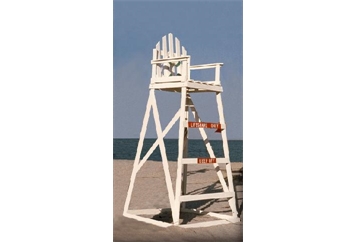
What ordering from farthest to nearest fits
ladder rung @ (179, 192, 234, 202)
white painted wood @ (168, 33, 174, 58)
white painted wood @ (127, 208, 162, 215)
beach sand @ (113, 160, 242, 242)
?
white painted wood @ (127, 208, 162, 215) → white painted wood @ (168, 33, 174, 58) → ladder rung @ (179, 192, 234, 202) → beach sand @ (113, 160, 242, 242)

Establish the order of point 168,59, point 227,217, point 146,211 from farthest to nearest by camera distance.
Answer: point 146,211
point 227,217
point 168,59

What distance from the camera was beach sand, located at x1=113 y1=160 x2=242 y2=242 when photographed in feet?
13.2

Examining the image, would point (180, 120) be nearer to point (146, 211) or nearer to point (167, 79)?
point (167, 79)

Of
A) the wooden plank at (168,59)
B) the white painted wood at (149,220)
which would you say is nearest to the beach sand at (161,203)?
the white painted wood at (149,220)

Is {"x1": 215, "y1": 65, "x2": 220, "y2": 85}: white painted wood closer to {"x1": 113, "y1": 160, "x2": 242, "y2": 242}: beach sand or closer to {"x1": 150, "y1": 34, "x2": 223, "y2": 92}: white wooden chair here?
{"x1": 150, "y1": 34, "x2": 223, "y2": 92}: white wooden chair

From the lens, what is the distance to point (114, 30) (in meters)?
4.21

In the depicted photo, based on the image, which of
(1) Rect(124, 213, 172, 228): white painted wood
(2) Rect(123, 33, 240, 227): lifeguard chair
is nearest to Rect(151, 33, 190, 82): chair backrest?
(2) Rect(123, 33, 240, 227): lifeguard chair

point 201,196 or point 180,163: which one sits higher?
point 180,163

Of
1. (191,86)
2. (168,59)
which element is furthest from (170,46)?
(191,86)

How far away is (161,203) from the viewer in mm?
5035

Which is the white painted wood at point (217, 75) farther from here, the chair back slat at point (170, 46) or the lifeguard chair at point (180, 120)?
the chair back slat at point (170, 46)

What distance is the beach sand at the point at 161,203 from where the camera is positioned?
13.2 feet

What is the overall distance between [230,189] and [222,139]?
0.48m
